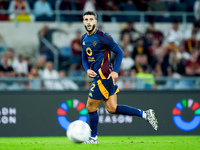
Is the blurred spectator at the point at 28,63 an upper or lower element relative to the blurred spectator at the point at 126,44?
lower

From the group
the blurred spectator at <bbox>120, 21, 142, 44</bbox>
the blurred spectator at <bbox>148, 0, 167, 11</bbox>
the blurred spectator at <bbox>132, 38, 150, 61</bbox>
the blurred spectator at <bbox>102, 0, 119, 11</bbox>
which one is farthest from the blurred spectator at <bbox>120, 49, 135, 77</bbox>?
the blurred spectator at <bbox>148, 0, 167, 11</bbox>

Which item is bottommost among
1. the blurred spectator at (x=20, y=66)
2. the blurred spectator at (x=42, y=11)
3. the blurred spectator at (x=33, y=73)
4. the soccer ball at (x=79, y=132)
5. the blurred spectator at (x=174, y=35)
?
the soccer ball at (x=79, y=132)

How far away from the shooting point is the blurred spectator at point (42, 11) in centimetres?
1515

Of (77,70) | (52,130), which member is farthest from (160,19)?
(52,130)

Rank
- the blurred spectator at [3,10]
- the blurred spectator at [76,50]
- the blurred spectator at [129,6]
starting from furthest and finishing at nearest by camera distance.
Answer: the blurred spectator at [129,6], the blurred spectator at [3,10], the blurred spectator at [76,50]

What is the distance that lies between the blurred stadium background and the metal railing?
23 mm

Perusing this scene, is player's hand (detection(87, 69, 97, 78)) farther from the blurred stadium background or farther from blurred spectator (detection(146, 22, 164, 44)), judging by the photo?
blurred spectator (detection(146, 22, 164, 44))

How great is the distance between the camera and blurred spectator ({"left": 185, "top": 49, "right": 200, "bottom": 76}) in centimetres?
1304

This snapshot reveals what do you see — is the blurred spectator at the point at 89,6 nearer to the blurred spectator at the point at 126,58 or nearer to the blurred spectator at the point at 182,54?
the blurred spectator at the point at 126,58

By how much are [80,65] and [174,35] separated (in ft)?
11.6

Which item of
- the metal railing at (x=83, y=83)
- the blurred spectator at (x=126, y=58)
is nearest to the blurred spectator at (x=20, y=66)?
the metal railing at (x=83, y=83)

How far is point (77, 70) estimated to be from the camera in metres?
13.2

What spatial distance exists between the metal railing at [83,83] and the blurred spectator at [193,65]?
1.33 m

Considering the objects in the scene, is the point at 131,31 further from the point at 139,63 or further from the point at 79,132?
the point at 79,132
